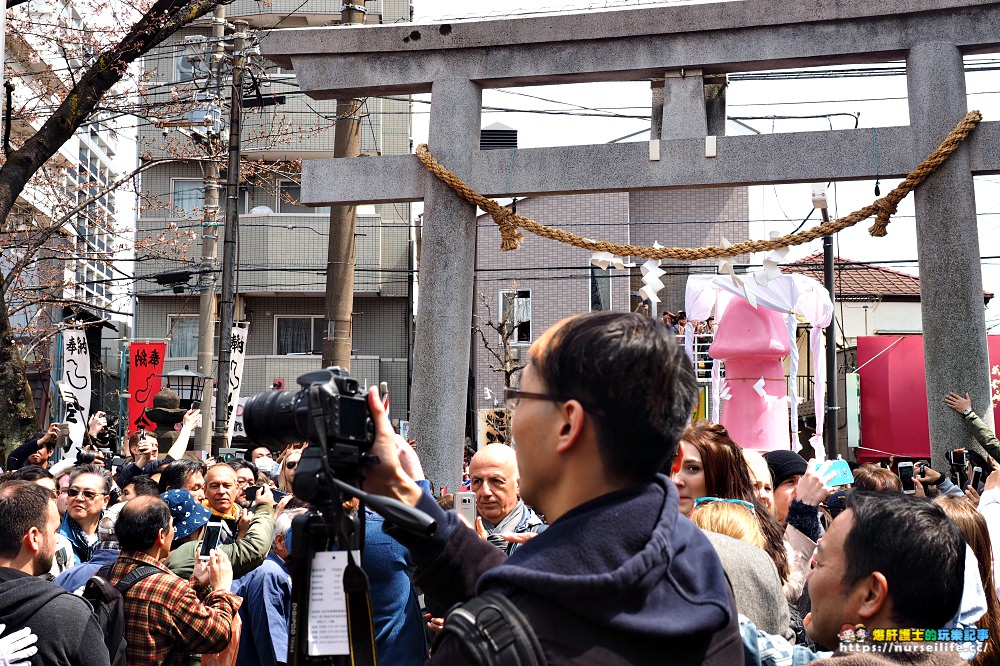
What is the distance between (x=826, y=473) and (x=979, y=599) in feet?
8.90

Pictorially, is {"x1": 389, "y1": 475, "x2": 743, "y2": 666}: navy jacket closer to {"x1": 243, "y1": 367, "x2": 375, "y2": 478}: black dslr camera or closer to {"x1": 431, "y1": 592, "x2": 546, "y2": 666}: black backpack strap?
{"x1": 431, "y1": 592, "x2": 546, "y2": 666}: black backpack strap

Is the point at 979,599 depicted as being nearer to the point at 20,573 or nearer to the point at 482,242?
the point at 20,573

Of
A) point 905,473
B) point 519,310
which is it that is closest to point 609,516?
point 905,473

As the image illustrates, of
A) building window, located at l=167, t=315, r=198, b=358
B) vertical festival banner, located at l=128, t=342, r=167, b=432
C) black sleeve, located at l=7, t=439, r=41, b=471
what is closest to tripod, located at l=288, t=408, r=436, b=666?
black sleeve, located at l=7, t=439, r=41, b=471

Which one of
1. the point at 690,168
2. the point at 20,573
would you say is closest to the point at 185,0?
the point at 690,168

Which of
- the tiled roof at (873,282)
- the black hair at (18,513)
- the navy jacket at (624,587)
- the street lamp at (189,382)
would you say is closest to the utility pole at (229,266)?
the street lamp at (189,382)

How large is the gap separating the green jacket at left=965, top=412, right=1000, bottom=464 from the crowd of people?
3.47m

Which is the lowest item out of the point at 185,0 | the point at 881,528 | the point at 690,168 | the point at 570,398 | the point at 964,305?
the point at 881,528

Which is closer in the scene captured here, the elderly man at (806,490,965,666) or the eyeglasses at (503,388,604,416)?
the eyeglasses at (503,388,604,416)

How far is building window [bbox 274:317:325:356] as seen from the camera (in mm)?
27250

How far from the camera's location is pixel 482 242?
30.6 meters

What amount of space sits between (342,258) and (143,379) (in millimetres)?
4454

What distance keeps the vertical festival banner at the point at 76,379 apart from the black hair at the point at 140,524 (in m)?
7.53

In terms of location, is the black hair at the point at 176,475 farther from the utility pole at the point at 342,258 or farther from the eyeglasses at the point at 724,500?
the utility pole at the point at 342,258
